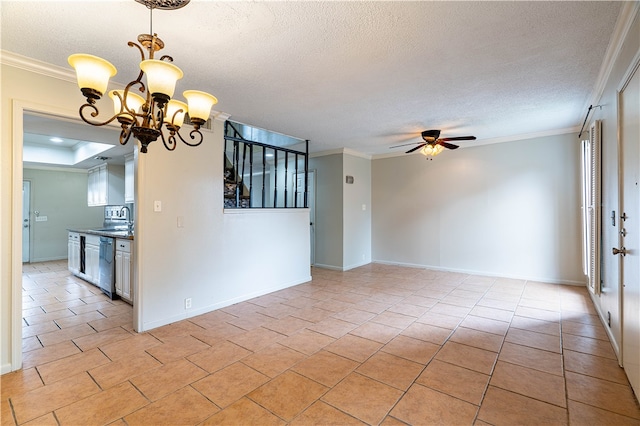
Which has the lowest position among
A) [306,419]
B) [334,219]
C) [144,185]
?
[306,419]

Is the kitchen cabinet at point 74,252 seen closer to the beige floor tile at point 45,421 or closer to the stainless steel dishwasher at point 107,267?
the stainless steel dishwasher at point 107,267

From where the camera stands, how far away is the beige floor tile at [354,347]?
8.28 feet

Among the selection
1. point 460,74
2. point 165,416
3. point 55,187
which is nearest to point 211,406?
point 165,416

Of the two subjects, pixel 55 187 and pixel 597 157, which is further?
pixel 55 187

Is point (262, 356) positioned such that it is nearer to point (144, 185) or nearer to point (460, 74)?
point (144, 185)

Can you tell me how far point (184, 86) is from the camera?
283 cm

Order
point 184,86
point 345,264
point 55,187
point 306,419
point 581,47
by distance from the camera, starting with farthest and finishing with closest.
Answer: point 55,187 < point 345,264 < point 184,86 < point 581,47 < point 306,419

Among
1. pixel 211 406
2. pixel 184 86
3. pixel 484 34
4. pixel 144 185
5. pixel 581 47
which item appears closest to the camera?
pixel 211 406

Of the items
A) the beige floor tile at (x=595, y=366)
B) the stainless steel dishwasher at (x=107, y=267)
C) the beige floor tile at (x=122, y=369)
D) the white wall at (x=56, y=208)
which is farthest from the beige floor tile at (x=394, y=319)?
the white wall at (x=56, y=208)

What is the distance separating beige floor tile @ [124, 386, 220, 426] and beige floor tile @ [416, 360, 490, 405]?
1436 millimetres

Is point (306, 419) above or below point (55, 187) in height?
below

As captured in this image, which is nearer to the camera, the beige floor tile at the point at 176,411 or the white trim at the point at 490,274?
the beige floor tile at the point at 176,411

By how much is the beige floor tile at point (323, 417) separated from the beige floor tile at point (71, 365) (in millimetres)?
1705

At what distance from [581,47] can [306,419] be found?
3.14 metres
